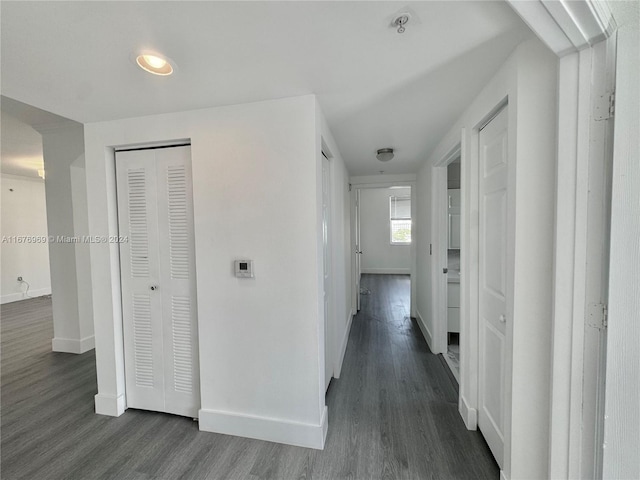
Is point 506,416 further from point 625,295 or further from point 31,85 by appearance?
point 31,85

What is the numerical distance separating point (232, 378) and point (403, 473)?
117 centimetres

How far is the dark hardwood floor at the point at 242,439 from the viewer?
1.51 metres

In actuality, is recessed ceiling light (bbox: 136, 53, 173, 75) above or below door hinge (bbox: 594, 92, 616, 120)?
above

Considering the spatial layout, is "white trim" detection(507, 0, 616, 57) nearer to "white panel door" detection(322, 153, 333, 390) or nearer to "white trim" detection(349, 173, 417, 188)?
"white panel door" detection(322, 153, 333, 390)

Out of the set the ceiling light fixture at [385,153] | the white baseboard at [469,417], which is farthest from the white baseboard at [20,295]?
the white baseboard at [469,417]

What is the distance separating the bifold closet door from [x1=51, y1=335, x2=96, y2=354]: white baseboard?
1.67 m

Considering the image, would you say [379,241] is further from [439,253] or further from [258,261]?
[258,261]

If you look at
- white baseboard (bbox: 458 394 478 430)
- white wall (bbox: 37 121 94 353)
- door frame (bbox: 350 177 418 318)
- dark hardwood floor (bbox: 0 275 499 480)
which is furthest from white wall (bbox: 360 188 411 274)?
white wall (bbox: 37 121 94 353)

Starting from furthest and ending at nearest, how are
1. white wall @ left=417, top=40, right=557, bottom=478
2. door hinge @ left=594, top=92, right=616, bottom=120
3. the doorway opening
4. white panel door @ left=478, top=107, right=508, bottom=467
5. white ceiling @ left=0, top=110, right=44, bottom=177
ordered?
the doorway opening → white ceiling @ left=0, top=110, right=44, bottom=177 → white panel door @ left=478, top=107, right=508, bottom=467 → white wall @ left=417, top=40, right=557, bottom=478 → door hinge @ left=594, top=92, right=616, bottom=120

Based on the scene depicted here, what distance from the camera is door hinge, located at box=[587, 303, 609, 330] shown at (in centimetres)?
99

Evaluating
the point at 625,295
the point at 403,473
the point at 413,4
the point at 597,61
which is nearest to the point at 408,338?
the point at 403,473

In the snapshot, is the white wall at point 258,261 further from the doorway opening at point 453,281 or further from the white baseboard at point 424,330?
the white baseboard at point 424,330

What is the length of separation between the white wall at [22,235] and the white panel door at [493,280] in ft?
25.5

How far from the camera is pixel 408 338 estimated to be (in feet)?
11.0
